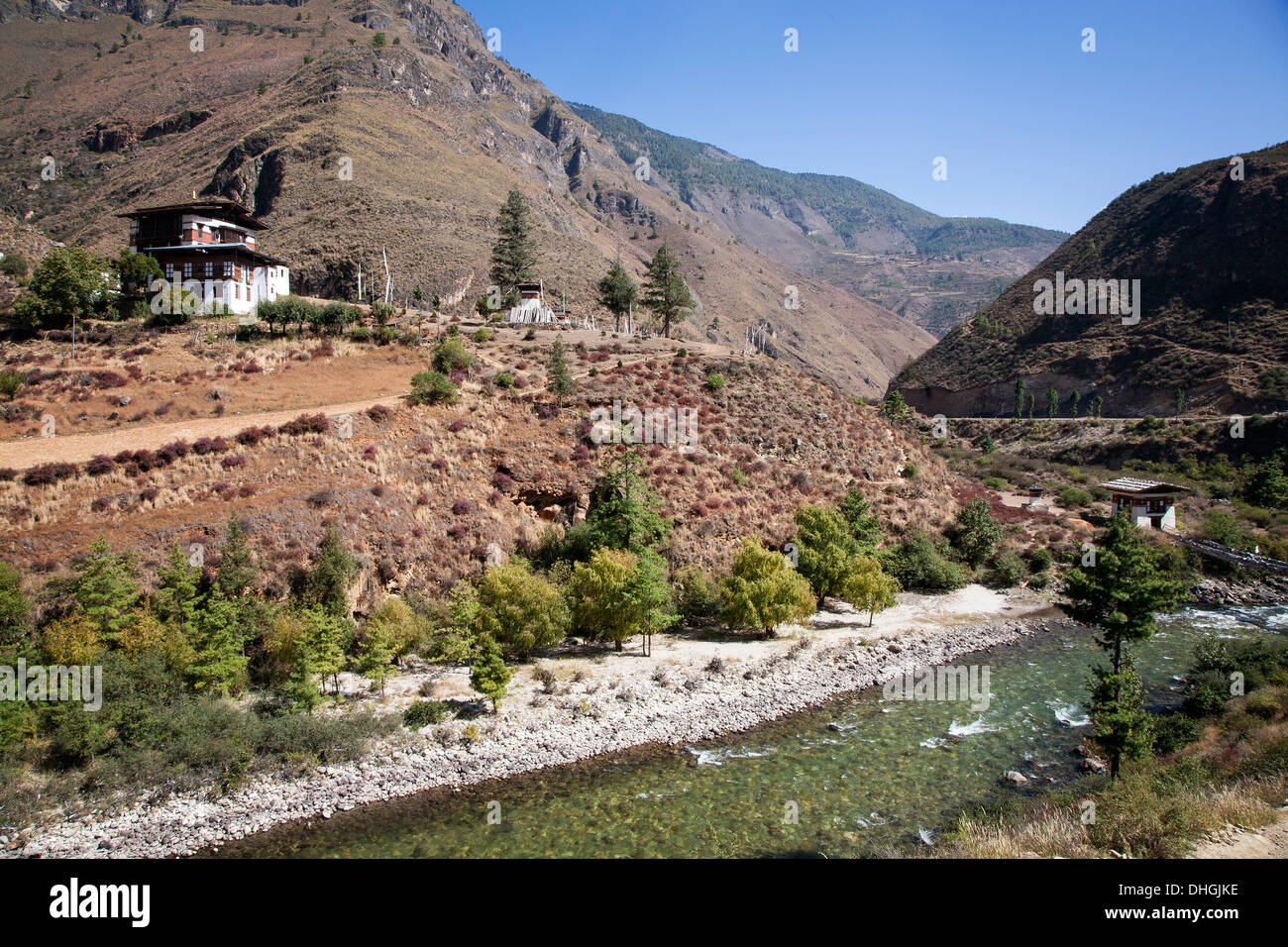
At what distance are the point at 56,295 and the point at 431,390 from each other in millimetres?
23672

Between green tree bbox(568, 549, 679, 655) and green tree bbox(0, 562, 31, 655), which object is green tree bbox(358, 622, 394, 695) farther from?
green tree bbox(0, 562, 31, 655)

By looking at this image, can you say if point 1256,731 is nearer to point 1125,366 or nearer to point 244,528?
point 244,528

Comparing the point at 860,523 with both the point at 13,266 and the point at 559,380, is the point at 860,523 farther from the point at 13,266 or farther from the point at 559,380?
the point at 13,266

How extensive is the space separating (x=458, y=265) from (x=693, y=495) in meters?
52.1

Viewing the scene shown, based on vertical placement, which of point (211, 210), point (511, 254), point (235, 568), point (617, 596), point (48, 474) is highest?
point (511, 254)

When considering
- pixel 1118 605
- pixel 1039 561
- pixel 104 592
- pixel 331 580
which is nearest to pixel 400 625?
pixel 331 580

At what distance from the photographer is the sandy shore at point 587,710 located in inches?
591

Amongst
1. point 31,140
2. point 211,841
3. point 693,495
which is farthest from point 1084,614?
point 31,140

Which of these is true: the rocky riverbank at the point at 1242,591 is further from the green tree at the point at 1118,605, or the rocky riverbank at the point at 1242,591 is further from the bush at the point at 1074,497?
the green tree at the point at 1118,605

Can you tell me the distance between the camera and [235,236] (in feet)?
155

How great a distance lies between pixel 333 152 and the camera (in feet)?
274

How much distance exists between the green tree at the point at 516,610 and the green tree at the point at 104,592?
1039 cm

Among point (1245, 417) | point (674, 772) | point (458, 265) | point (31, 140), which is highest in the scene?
point (31, 140)

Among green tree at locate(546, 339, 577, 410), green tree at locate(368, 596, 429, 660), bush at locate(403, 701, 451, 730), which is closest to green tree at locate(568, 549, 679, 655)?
green tree at locate(368, 596, 429, 660)
